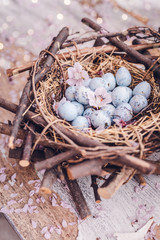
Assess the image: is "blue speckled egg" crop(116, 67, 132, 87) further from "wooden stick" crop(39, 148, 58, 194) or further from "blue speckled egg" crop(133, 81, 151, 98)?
"wooden stick" crop(39, 148, 58, 194)

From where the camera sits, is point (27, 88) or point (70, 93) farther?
point (70, 93)

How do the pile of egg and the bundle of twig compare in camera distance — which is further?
the pile of egg

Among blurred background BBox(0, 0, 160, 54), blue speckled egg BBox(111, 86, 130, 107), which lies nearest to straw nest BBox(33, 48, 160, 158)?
blue speckled egg BBox(111, 86, 130, 107)

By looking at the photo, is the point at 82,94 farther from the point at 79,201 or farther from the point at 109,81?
the point at 79,201

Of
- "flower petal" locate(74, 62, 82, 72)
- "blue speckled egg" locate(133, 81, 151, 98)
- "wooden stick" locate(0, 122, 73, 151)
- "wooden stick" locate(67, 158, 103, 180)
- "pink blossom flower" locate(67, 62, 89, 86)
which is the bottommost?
"wooden stick" locate(67, 158, 103, 180)

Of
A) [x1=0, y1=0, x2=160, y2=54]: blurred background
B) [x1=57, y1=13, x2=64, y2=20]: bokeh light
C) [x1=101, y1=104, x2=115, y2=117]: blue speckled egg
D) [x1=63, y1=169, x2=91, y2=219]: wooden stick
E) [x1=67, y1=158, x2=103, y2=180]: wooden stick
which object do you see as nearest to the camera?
[x1=67, y1=158, x2=103, y2=180]: wooden stick

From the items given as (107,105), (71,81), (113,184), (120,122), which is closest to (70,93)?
(71,81)

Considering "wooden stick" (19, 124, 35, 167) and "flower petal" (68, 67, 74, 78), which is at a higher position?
"flower petal" (68, 67, 74, 78)

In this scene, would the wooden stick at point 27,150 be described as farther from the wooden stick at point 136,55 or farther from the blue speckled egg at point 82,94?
the wooden stick at point 136,55
